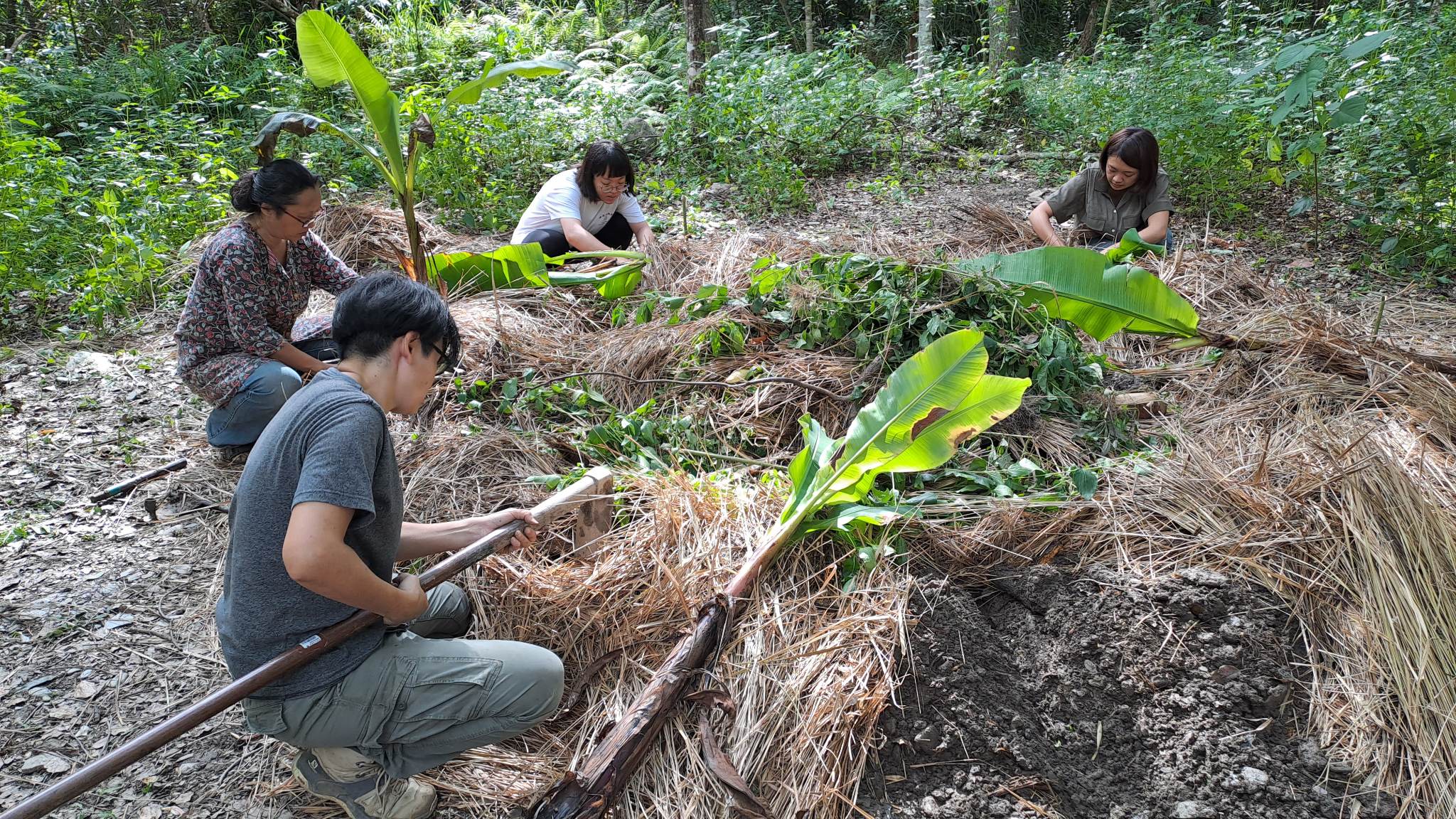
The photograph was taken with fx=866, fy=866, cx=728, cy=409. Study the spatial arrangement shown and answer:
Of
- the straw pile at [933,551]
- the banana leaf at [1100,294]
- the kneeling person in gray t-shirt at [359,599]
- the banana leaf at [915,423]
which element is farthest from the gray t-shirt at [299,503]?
the banana leaf at [1100,294]

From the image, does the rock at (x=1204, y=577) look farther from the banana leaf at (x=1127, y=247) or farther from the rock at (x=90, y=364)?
the rock at (x=90, y=364)

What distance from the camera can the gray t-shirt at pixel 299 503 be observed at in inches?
59.4

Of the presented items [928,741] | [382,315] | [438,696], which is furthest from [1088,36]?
[438,696]

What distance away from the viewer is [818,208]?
6023 millimetres

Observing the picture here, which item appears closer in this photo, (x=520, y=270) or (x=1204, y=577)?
(x=1204, y=577)

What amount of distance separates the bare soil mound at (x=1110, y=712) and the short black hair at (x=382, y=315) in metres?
1.24

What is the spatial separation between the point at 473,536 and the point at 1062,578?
54.6 inches

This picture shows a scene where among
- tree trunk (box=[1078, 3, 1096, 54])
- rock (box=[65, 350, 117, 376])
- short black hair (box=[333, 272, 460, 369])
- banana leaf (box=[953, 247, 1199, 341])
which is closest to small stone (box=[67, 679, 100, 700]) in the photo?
short black hair (box=[333, 272, 460, 369])

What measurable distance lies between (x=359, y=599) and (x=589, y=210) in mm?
3329

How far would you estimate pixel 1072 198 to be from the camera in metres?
4.49

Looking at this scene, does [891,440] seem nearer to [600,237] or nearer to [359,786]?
[359,786]

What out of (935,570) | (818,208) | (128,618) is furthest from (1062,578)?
(818,208)

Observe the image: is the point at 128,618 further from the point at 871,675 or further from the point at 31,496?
the point at 871,675

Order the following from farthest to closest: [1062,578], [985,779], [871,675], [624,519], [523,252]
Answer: [523,252]
[624,519]
[1062,578]
[871,675]
[985,779]
